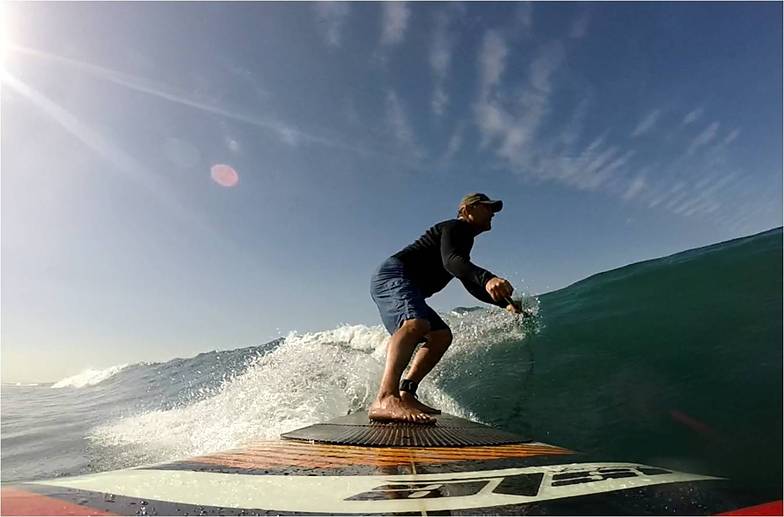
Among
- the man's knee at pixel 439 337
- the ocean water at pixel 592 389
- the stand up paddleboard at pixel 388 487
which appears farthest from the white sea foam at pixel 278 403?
the stand up paddleboard at pixel 388 487

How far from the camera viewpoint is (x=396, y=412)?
3.68 metres

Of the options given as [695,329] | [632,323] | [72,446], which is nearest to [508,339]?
[632,323]

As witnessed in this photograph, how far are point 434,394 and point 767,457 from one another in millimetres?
4341

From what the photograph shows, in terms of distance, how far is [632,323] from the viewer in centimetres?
844

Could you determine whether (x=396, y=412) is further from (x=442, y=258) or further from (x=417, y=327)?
(x=442, y=258)

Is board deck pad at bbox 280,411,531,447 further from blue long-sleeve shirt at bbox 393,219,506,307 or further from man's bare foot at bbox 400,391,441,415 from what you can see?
blue long-sleeve shirt at bbox 393,219,506,307

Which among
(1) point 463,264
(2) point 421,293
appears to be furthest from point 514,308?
(2) point 421,293

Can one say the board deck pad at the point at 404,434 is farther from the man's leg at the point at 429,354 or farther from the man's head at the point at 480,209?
the man's head at the point at 480,209

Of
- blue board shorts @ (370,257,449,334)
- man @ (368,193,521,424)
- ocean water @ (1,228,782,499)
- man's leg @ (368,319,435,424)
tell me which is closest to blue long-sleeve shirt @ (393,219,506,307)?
man @ (368,193,521,424)

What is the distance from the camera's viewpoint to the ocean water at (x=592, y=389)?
156 inches

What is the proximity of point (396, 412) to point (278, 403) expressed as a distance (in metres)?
3.30

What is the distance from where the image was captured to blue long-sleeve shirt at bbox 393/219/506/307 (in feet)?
12.1

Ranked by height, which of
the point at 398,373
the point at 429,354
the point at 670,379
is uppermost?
the point at 429,354

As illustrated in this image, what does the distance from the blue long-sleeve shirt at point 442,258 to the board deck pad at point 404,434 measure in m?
1.04
